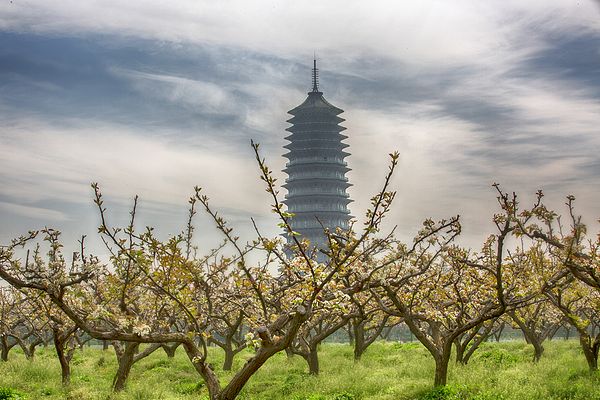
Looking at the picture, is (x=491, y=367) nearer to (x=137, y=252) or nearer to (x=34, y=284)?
(x=137, y=252)

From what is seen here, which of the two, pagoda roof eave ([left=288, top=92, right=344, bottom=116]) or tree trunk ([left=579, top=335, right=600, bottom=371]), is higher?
pagoda roof eave ([left=288, top=92, right=344, bottom=116])

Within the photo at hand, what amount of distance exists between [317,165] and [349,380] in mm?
128548

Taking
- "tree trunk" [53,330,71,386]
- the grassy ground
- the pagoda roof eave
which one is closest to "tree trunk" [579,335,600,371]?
the grassy ground

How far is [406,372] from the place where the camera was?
25938 millimetres

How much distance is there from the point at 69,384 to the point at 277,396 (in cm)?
818

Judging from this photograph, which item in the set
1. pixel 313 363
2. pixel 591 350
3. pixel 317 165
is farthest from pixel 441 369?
pixel 317 165

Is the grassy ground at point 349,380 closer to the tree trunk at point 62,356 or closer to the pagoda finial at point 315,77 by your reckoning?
the tree trunk at point 62,356

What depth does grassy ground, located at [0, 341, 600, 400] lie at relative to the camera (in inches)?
762

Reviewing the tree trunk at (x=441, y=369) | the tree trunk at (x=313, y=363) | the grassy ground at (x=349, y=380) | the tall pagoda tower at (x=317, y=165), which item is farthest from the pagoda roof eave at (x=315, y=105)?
the tree trunk at (x=441, y=369)

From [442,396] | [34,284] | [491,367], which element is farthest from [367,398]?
[34,284]

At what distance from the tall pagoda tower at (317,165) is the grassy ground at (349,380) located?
113 m

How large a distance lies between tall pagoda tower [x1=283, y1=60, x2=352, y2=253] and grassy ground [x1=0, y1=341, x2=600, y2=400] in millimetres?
112886

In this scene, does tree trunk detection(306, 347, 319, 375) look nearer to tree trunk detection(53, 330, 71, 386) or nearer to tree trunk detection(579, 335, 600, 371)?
tree trunk detection(53, 330, 71, 386)

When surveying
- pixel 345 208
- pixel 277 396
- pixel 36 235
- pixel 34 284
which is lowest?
pixel 277 396
